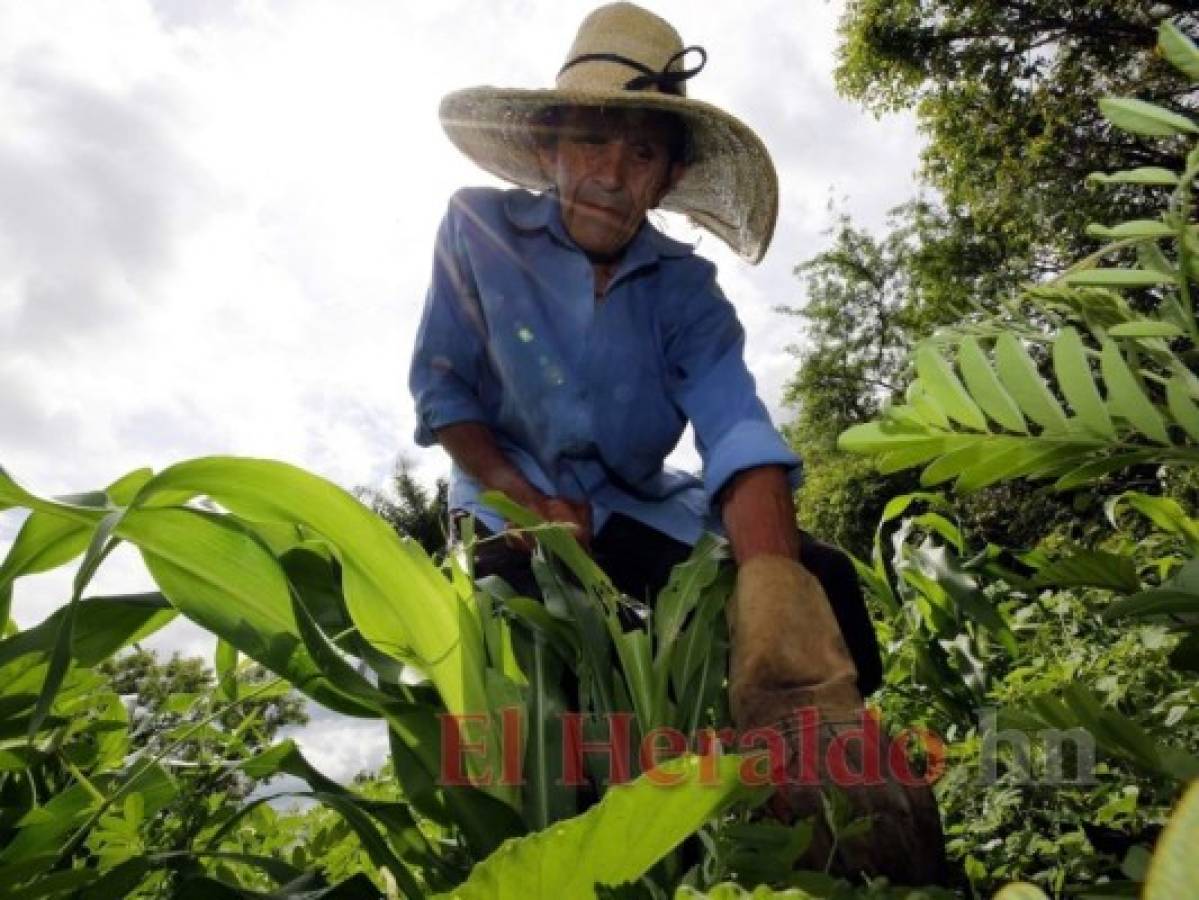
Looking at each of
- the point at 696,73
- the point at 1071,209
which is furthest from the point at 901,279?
Result: the point at 696,73

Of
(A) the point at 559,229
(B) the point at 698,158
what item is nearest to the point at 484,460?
(A) the point at 559,229

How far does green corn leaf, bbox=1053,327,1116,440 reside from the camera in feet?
1.77

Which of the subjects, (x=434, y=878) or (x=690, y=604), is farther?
(x=690, y=604)

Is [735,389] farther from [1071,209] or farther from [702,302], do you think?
[1071,209]

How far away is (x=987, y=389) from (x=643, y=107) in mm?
971

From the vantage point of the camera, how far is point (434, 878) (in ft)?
2.49

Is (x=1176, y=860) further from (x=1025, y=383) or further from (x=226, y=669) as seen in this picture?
(x=226, y=669)

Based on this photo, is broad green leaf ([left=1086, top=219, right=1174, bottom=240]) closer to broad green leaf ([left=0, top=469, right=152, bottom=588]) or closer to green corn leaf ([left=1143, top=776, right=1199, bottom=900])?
green corn leaf ([left=1143, top=776, right=1199, bottom=900])

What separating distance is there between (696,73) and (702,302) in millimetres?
389

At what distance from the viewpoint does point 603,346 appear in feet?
4.53

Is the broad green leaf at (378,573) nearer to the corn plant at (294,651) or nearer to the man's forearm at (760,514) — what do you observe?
the corn plant at (294,651)

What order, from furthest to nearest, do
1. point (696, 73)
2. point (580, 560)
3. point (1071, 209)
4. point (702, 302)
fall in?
point (1071, 209), point (696, 73), point (702, 302), point (580, 560)

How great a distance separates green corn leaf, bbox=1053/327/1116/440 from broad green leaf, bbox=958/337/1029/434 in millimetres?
37

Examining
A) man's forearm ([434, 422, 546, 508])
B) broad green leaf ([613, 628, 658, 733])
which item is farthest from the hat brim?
broad green leaf ([613, 628, 658, 733])
